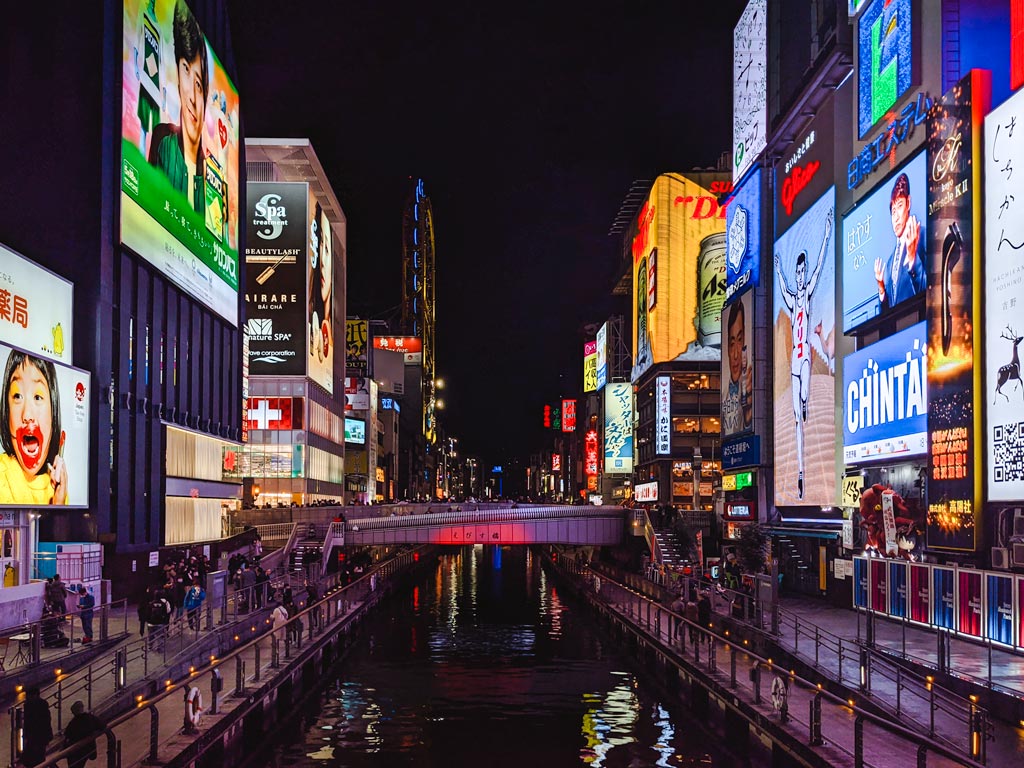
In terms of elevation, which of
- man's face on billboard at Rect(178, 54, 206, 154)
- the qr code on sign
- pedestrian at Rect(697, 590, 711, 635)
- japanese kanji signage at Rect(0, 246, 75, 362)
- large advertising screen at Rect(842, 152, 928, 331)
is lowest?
pedestrian at Rect(697, 590, 711, 635)

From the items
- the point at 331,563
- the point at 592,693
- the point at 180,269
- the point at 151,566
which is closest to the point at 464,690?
the point at 592,693

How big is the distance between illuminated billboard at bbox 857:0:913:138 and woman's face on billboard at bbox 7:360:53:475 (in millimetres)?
31379

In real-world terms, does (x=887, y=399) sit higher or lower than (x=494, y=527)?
higher

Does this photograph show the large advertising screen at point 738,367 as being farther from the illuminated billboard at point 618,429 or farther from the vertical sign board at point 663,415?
the illuminated billboard at point 618,429

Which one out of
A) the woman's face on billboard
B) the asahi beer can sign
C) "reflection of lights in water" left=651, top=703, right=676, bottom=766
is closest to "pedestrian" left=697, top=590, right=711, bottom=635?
"reflection of lights in water" left=651, top=703, right=676, bottom=766

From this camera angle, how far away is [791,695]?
25516 mm

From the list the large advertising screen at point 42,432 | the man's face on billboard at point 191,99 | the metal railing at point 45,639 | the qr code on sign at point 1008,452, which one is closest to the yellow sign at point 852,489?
the qr code on sign at point 1008,452

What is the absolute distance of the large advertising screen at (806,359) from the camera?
52.6 metres

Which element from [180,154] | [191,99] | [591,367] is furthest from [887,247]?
[591,367]

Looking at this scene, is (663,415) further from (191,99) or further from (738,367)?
(191,99)

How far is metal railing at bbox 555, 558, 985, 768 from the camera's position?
17.6m

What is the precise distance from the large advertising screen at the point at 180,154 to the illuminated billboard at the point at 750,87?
103 ft

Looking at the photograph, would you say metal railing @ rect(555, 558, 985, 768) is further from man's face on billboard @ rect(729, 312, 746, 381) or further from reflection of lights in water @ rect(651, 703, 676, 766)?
man's face on billboard @ rect(729, 312, 746, 381)

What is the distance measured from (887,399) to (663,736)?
18342mm
